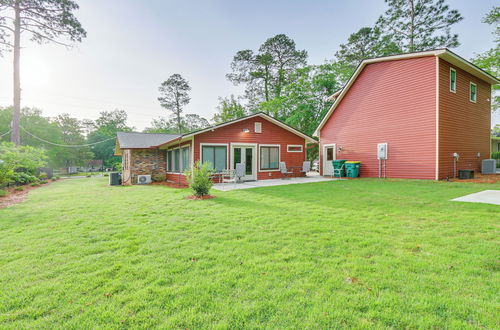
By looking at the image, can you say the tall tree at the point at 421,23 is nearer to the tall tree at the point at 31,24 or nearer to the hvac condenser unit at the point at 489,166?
the hvac condenser unit at the point at 489,166

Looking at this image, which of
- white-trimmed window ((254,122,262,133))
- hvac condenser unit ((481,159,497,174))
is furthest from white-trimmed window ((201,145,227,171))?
hvac condenser unit ((481,159,497,174))

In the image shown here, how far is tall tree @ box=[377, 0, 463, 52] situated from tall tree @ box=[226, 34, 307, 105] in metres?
8.57

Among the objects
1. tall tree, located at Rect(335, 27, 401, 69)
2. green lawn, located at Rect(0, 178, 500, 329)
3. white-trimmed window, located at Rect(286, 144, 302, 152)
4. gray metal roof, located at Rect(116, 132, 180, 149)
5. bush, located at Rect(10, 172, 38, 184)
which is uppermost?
tall tree, located at Rect(335, 27, 401, 69)

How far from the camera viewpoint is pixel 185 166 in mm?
12742

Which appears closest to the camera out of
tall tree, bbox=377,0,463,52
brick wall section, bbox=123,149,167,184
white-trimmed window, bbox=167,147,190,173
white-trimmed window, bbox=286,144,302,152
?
white-trimmed window, bbox=167,147,190,173

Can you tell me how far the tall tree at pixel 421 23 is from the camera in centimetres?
1788

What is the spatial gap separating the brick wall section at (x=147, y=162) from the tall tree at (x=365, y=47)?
2022cm

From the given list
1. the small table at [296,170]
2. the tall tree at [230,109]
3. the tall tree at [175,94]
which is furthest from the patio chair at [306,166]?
the tall tree at [175,94]

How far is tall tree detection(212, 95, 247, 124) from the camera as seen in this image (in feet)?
92.7

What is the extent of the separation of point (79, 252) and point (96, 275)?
3.09 ft

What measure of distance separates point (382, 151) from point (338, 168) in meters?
2.49

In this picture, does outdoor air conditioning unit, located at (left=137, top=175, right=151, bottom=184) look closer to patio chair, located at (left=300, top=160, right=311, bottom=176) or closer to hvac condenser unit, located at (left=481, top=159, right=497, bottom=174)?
patio chair, located at (left=300, top=160, right=311, bottom=176)

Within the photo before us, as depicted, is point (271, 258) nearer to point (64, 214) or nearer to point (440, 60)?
point (64, 214)

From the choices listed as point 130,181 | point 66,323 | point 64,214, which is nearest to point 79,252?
point 66,323
